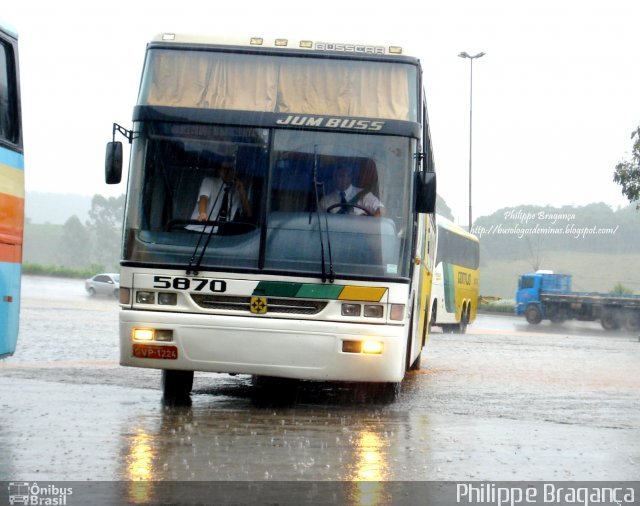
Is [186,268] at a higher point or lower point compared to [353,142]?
lower

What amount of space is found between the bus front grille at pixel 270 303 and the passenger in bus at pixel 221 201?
2.19 ft

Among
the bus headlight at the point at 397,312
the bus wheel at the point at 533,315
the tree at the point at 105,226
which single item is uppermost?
the tree at the point at 105,226

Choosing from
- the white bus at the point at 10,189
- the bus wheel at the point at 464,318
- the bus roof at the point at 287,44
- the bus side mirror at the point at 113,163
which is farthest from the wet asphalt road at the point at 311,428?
the bus wheel at the point at 464,318

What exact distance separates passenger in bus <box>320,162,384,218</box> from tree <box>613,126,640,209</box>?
121 ft

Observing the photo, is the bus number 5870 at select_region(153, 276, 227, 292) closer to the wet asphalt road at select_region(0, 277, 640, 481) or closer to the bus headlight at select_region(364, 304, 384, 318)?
the wet asphalt road at select_region(0, 277, 640, 481)

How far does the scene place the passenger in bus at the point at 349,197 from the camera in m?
10.6

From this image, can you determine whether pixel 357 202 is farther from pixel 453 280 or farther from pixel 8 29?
pixel 453 280

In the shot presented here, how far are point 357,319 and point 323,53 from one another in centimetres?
265

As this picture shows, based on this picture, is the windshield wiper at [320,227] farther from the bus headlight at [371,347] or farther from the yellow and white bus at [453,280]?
the yellow and white bus at [453,280]

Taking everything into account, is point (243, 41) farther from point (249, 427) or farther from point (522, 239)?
point (522, 239)

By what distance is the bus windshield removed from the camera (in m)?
10.5

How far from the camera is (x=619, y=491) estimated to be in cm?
696

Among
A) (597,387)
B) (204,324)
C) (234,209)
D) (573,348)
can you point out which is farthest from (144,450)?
(573,348)

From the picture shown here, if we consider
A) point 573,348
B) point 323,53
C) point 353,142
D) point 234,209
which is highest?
point 323,53
